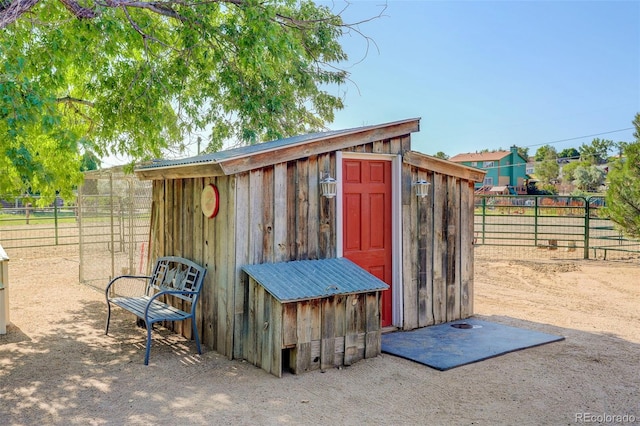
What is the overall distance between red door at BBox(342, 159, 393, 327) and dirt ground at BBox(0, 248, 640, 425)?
1.14 metres

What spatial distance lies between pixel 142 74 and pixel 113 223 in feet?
7.17

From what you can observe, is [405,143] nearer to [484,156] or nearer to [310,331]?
[310,331]

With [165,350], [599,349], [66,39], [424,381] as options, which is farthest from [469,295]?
[66,39]

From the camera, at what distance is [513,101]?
25.8 m

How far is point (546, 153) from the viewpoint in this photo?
58594mm

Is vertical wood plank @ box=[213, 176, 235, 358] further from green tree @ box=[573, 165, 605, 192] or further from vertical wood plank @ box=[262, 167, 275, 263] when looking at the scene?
green tree @ box=[573, 165, 605, 192]

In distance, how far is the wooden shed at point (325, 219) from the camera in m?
4.60

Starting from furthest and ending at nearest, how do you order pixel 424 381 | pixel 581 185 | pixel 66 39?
pixel 581 185 < pixel 66 39 < pixel 424 381

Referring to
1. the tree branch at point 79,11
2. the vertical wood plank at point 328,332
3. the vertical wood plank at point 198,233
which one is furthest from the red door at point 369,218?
the tree branch at point 79,11

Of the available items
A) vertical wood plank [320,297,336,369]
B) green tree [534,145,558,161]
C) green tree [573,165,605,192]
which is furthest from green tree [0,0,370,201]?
green tree [534,145,558,161]

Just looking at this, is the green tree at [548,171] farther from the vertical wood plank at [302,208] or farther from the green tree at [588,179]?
the vertical wood plank at [302,208]

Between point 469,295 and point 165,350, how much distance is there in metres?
3.58

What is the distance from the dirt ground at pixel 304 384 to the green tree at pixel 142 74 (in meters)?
1.69

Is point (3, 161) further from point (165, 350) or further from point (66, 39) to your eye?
point (165, 350)
